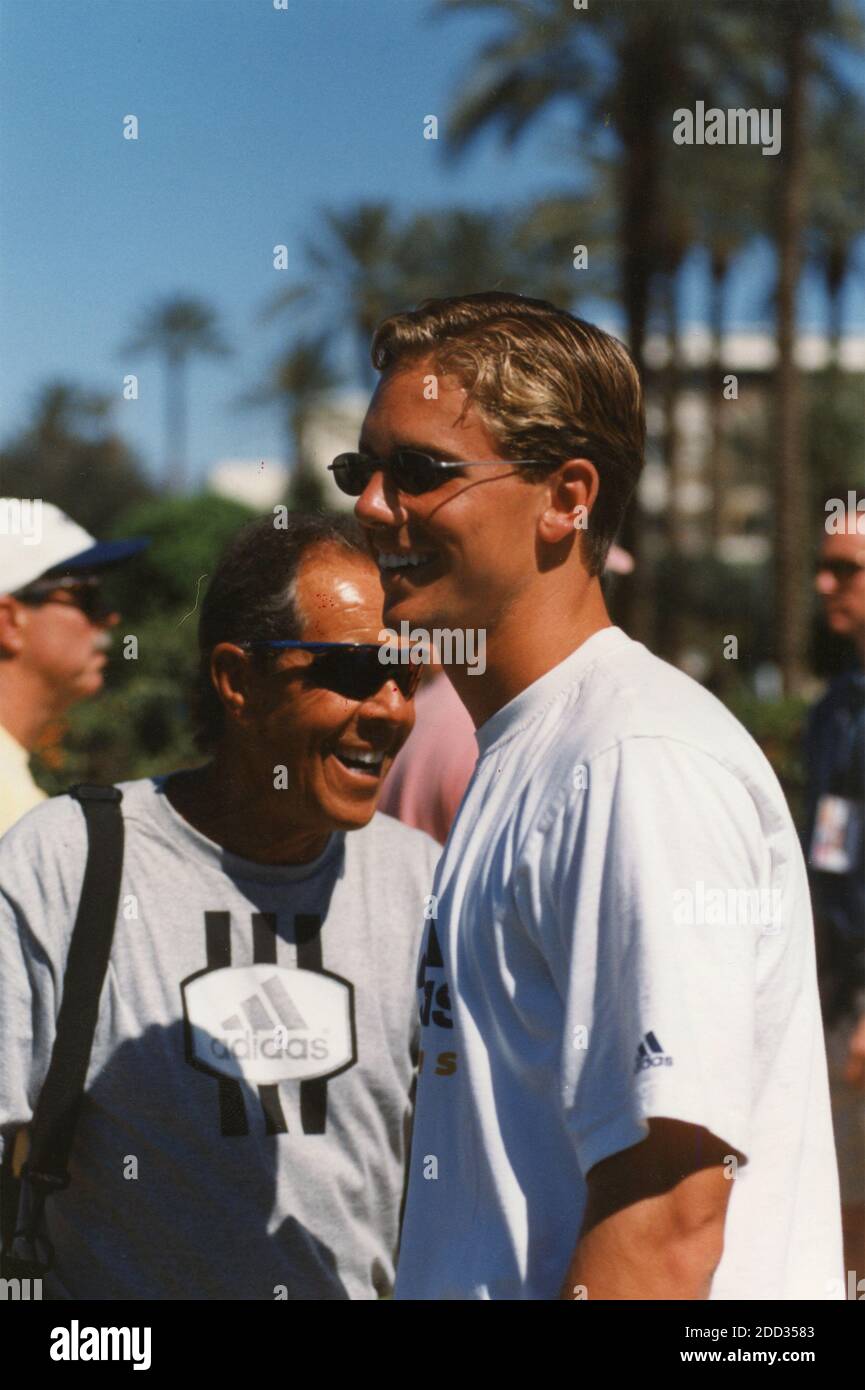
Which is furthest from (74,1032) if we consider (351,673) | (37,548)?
(37,548)

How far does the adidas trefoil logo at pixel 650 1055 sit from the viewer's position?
1472 mm

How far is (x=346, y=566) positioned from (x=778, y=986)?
45.5 inches

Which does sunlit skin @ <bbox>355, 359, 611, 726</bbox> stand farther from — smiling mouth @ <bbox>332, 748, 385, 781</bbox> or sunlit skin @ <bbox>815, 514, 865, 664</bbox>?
sunlit skin @ <bbox>815, 514, 865, 664</bbox>

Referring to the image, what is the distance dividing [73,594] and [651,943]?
2044 millimetres

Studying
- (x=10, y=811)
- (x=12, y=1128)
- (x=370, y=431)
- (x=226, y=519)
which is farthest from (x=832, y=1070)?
(x=226, y=519)

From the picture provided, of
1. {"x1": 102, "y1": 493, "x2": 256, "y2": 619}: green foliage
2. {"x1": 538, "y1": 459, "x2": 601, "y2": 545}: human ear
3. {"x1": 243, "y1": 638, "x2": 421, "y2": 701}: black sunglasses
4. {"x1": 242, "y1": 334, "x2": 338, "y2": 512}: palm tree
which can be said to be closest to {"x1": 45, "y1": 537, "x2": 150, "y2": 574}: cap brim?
{"x1": 243, "y1": 638, "x2": 421, "y2": 701}: black sunglasses

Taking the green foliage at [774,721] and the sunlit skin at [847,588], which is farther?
the green foliage at [774,721]

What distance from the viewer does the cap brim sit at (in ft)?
10.6

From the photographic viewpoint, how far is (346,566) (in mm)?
2574

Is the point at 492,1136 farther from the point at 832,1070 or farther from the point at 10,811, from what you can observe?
the point at 832,1070

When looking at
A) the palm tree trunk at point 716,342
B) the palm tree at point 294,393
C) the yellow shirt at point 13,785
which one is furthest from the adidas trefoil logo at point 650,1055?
the palm tree trunk at point 716,342

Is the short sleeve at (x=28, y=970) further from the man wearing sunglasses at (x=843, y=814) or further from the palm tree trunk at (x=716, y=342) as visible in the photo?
the palm tree trunk at (x=716, y=342)

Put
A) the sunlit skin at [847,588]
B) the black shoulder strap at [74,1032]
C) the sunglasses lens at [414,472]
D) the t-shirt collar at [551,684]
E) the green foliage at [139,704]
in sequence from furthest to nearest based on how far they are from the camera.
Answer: the green foliage at [139,704], the sunlit skin at [847,588], the black shoulder strap at [74,1032], the sunglasses lens at [414,472], the t-shirt collar at [551,684]

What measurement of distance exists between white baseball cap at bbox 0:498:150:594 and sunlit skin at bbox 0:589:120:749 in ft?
0.17
